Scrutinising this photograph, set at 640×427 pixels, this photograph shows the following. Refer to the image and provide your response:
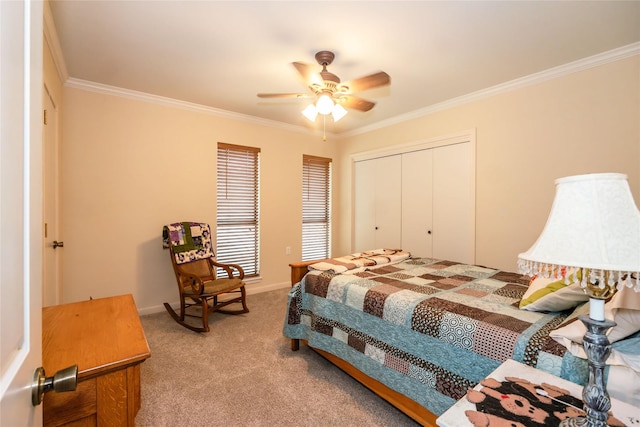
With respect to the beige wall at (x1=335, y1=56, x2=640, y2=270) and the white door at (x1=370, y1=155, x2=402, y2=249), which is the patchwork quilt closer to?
the beige wall at (x1=335, y1=56, x2=640, y2=270)

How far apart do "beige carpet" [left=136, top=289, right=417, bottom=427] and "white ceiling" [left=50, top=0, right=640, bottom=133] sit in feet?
8.27

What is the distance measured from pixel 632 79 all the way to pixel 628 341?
2.42 m

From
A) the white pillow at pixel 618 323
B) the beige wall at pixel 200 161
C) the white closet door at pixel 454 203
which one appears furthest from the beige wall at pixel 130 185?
the white pillow at pixel 618 323

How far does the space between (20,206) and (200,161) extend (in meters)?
3.38

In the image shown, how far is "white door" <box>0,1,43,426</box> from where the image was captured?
0.45m

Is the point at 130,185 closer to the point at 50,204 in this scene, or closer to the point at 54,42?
the point at 50,204

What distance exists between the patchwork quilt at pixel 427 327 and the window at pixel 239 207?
1.81 m

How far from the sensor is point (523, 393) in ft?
3.18

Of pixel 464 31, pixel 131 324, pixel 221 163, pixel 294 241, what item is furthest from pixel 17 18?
pixel 294 241

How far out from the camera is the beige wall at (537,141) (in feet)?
7.93

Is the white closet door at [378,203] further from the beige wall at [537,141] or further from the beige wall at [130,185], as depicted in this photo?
the beige wall at [130,185]

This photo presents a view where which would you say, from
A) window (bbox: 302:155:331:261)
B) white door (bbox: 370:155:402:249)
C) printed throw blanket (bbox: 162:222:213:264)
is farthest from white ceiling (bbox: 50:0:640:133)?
window (bbox: 302:155:331:261)

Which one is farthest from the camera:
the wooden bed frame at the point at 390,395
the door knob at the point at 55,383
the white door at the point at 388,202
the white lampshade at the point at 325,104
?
A: the white door at the point at 388,202

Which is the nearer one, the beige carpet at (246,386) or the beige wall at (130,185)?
the beige carpet at (246,386)
